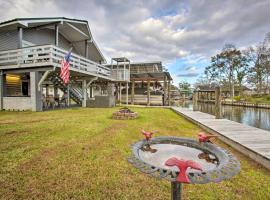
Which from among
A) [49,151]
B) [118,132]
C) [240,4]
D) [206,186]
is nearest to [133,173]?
[206,186]

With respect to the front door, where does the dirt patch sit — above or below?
below

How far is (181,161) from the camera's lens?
1.24 m

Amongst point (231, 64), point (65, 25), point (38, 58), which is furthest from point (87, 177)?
point (231, 64)

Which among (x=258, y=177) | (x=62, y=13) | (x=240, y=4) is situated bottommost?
(x=258, y=177)

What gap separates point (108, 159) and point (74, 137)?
6.63 feet

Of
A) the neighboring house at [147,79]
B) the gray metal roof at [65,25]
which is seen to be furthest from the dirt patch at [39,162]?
the neighboring house at [147,79]

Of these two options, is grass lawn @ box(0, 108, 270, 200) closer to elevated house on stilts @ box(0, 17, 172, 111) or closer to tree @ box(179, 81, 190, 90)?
elevated house on stilts @ box(0, 17, 172, 111)

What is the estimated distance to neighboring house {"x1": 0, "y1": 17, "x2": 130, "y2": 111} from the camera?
1046cm

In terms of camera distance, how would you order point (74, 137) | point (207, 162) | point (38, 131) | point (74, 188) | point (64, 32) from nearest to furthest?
point (207, 162) → point (74, 188) → point (74, 137) → point (38, 131) → point (64, 32)

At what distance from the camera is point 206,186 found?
2.54 m

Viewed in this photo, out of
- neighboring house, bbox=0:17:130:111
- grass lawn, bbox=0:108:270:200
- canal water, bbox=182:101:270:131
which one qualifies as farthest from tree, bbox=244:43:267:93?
grass lawn, bbox=0:108:270:200

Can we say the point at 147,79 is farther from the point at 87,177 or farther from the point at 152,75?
the point at 87,177

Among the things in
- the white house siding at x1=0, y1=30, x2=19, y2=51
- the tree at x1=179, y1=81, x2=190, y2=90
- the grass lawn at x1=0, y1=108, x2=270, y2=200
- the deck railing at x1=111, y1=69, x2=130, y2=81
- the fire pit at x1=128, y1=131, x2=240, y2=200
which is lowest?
the grass lawn at x1=0, y1=108, x2=270, y2=200

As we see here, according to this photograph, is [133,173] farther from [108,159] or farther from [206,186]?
[206,186]
